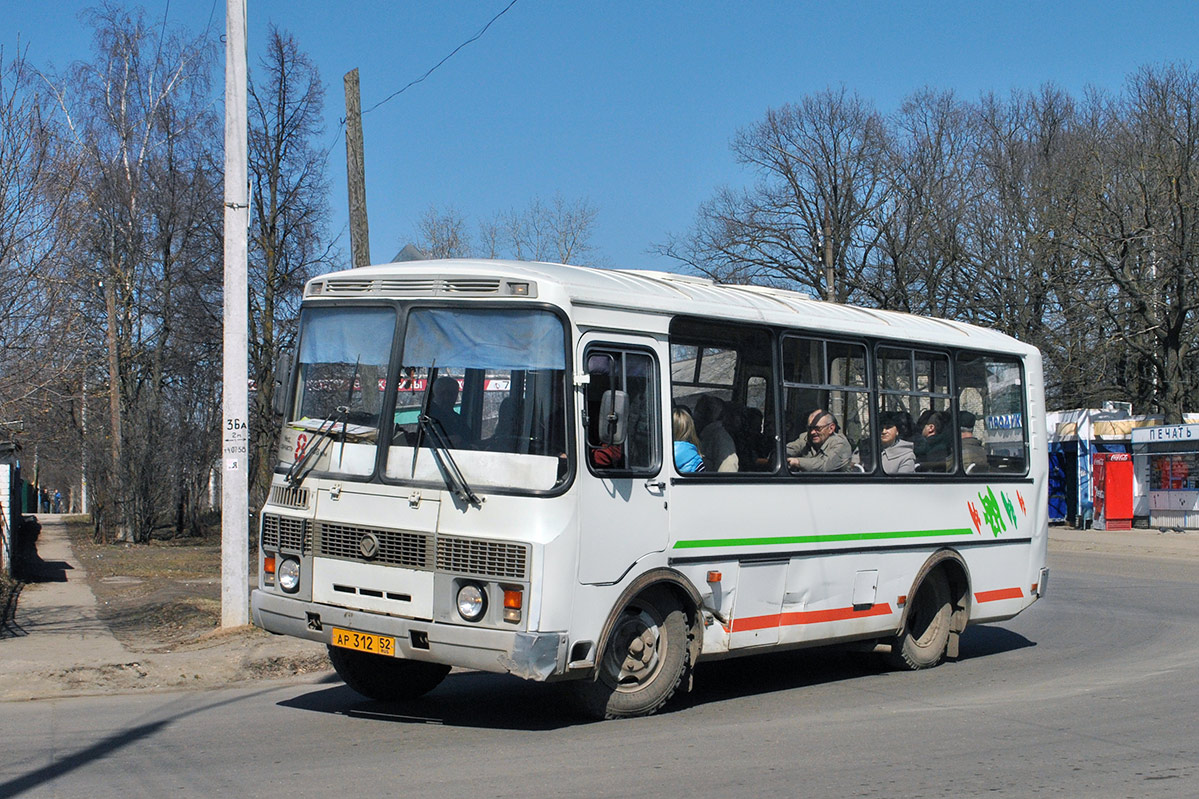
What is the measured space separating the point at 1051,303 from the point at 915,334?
28643 millimetres

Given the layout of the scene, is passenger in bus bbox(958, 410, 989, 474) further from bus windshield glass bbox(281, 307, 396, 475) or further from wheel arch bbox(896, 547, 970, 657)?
bus windshield glass bbox(281, 307, 396, 475)

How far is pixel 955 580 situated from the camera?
426 inches

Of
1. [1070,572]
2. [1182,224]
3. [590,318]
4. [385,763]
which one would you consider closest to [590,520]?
[590,318]

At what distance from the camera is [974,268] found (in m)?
40.3

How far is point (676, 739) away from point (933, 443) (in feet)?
14.4

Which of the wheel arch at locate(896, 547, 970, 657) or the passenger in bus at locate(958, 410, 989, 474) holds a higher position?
the passenger in bus at locate(958, 410, 989, 474)

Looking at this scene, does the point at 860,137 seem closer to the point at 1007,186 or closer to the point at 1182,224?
the point at 1007,186

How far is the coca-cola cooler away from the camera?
31609 mm

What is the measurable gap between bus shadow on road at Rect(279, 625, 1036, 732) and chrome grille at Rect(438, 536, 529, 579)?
1146 mm

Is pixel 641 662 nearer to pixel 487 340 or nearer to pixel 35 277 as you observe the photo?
pixel 487 340

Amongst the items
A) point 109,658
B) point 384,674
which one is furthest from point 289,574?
point 109,658

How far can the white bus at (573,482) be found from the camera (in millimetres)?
7160

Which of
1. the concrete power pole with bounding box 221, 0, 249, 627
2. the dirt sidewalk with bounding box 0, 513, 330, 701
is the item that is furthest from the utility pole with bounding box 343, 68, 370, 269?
the dirt sidewalk with bounding box 0, 513, 330, 701

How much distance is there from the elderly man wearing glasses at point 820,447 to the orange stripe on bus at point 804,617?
111 cm
